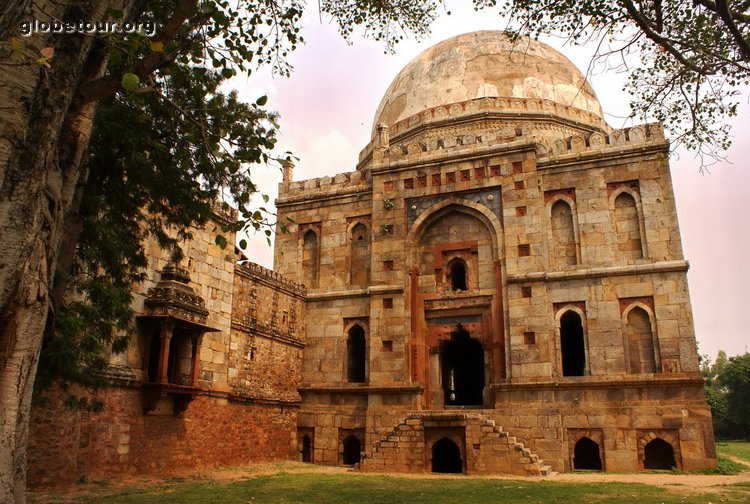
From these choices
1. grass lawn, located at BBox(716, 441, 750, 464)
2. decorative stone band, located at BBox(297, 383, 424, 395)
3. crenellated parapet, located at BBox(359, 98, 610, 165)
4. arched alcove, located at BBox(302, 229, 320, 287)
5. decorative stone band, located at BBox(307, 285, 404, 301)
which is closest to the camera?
decorative stone band, located at BBox(297, 383, 424, 395)

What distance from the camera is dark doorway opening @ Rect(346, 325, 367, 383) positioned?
63.0 feet

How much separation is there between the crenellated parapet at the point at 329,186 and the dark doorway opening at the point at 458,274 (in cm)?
384

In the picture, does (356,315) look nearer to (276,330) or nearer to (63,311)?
(276,330)

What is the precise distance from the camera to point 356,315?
755 inches

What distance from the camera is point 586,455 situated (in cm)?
1648

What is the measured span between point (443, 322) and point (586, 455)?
5.23 m

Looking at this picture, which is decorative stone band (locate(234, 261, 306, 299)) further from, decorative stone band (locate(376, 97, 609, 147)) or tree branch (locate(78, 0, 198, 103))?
tree branch (locate(78, 0, 198, 103))

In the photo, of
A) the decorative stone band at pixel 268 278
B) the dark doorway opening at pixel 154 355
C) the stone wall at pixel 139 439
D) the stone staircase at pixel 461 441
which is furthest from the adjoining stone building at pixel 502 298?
the dark doorway opening at pixel 154 355

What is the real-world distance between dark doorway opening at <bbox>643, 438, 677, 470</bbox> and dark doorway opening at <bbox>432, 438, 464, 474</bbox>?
469 centimetres

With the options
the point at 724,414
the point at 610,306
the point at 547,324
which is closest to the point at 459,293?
the point at 547,324

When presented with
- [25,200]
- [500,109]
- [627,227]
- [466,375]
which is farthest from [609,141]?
[25,200]

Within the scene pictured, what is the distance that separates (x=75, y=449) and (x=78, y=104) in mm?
7398

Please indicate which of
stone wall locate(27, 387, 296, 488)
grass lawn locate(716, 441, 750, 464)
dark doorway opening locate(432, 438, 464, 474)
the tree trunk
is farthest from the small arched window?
the tree trunk

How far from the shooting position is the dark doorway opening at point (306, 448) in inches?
725
